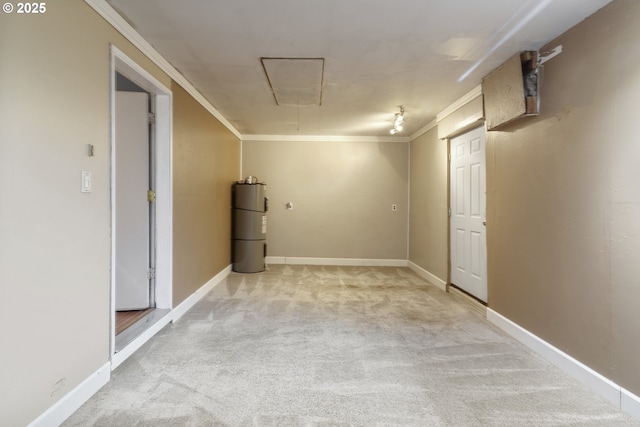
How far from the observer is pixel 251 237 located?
510 cm

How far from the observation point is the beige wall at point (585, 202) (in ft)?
5.73

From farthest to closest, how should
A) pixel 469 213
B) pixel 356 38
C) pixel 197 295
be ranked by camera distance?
pixel 469 213 < pixel 197 295 < pixel 356 38

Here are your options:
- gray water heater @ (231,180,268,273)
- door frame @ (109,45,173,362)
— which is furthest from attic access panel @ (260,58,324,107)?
gray water heater @ (231,180,268,273)

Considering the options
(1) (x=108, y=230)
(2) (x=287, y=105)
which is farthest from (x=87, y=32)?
(2) (x=287, y=105)

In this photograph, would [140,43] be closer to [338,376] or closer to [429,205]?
[338,376]

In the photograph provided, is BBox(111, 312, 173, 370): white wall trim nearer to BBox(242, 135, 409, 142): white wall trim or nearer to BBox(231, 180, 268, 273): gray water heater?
BBox(231, 180, 268, 273): gray water heater

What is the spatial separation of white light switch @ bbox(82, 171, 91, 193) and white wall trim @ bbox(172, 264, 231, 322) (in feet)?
5.21

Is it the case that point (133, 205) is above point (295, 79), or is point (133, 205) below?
below

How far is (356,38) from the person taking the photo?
2.33 m

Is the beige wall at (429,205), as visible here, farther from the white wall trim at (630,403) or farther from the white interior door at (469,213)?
the white wall trim at (630,403)

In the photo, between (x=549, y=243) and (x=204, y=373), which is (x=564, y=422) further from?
(x=204, y=373)

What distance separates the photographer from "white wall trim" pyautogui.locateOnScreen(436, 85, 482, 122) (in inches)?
130

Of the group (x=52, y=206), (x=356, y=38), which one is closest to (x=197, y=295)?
(x=52, y=206)

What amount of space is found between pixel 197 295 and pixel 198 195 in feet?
3.71
